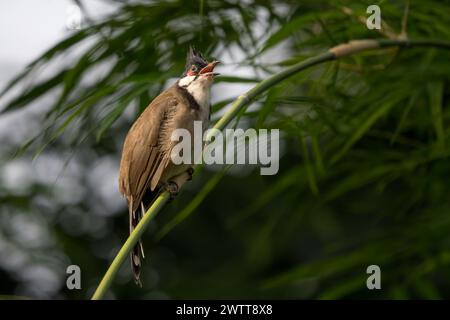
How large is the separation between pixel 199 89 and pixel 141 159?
8.8 inches

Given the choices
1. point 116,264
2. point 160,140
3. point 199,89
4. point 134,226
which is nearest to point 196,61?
point 199,89

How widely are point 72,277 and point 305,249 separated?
13.9 feet

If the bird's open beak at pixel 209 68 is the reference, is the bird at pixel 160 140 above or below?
below

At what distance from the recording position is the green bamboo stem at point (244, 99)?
103cm

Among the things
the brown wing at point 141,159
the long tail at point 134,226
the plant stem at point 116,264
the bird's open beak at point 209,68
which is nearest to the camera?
the plant stem at point 116,264

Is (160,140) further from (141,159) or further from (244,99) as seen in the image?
(244,99)

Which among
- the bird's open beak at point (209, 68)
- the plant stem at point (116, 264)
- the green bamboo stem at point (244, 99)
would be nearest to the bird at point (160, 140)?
the bird's open beak at point (209, 68)

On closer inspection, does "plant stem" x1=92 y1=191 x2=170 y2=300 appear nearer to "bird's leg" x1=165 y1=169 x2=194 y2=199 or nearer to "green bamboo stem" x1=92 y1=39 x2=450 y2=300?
"green bamboo stem" x1=92 y1=39 x2=450 y2=300

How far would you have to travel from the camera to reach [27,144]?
1.51 meters

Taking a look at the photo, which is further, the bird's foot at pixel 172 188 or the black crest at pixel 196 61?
the black crest at pixel 196 61

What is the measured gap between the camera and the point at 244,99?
4.22 ft

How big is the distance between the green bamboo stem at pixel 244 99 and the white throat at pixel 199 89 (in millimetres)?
201

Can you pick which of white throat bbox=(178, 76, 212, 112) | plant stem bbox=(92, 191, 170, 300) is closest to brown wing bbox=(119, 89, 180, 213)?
white throat bbox=(178, 76, 212, 112)

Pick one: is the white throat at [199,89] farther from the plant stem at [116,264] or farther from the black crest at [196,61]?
the plant stem at [116,264]
